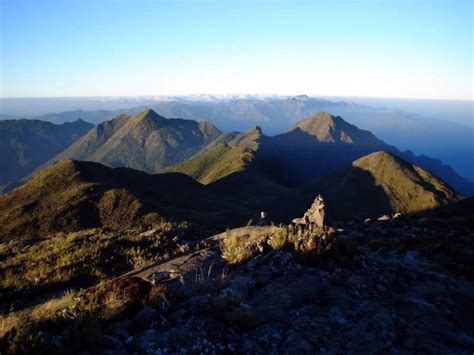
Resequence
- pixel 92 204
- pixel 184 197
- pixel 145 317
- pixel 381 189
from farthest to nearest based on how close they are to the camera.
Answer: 1. pixel 381 189
2. pixel 184 197
3. pixel 92 204
4. pixel 145 317

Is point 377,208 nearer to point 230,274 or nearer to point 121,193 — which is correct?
point 121,193

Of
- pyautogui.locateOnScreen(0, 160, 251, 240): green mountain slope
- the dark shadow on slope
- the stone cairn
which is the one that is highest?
the stone cairn

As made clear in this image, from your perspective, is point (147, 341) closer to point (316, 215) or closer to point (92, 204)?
point (316, 215)

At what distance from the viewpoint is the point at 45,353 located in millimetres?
6180

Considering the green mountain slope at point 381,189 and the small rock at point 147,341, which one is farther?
the green mountain slope at point 381,189

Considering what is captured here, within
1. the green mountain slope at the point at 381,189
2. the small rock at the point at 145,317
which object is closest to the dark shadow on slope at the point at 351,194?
the green mountain slope at the point at 381,189

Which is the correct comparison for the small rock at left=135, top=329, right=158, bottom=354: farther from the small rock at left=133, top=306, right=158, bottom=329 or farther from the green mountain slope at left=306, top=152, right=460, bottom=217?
the green mountain slope at left=306, top=152, right=460, bottom=217

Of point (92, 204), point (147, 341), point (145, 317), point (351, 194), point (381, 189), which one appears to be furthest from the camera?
point (381, 189)

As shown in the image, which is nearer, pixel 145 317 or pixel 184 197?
pixel 145 317

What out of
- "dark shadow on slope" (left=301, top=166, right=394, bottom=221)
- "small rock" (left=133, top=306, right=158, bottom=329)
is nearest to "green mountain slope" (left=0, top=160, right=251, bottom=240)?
"dark shadow on slope" (left=301, top=166, right=394, bottom=221)

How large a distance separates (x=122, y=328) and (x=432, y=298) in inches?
339

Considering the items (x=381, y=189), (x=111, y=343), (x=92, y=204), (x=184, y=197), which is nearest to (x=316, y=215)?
(x=111, y=343)

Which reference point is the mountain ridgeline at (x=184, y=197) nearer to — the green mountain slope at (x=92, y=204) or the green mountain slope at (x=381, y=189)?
the green mountain slope at (x=92, y=204)

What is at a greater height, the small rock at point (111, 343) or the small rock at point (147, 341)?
the small rock at point (111, 343)
